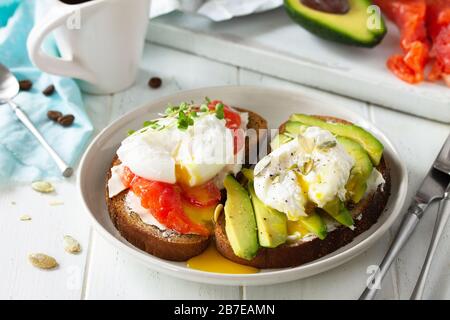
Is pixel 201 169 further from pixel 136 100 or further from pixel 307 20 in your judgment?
pixel 307 20

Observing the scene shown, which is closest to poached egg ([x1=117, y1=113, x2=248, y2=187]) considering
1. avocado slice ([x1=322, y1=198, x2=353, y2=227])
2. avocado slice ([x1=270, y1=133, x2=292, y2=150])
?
avocado slice ([x1=270, y1=133, x2=292, y2=150])

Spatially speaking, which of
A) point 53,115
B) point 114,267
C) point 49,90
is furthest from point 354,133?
point 49,90

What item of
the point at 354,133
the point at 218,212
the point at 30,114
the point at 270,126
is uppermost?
the point at 354,133

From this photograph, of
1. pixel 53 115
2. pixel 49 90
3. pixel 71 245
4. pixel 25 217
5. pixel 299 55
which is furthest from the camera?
pixel 299 55

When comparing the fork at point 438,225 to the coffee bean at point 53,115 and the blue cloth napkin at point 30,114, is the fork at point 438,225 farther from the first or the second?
the coffee bean at point 53,115

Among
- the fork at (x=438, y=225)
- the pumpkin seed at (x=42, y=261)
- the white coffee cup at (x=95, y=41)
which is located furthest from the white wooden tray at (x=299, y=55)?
the pumpkin seed at (x=42, y=261)

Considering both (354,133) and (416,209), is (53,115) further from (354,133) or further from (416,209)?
(416,209)
